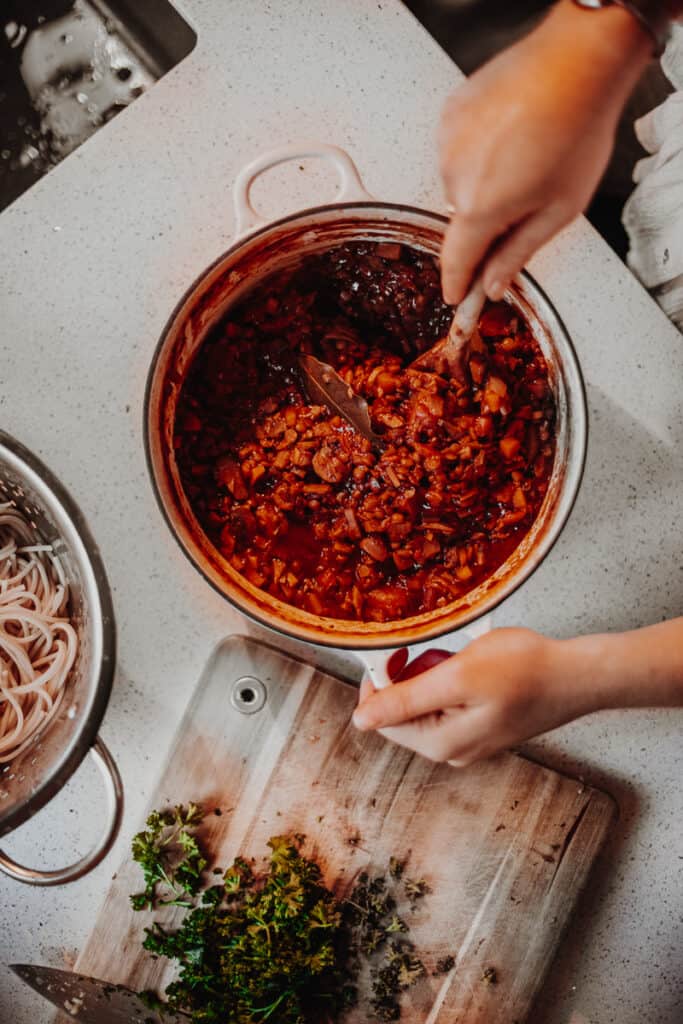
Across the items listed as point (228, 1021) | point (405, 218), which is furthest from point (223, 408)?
point (228, 1021)

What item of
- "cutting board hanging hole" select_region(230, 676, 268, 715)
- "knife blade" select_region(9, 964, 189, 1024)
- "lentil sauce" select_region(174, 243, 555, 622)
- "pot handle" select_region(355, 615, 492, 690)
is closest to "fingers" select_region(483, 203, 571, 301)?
"lentil sauce" select_region(174, 243, 555, 622)

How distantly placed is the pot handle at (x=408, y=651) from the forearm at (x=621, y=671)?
0.16 m

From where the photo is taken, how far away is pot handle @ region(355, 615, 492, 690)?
1.27m

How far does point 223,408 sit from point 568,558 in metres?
0.68

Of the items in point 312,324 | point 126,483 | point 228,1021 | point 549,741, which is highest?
point 312,324

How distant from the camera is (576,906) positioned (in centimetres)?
149

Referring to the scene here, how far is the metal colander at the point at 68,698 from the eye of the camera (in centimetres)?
146

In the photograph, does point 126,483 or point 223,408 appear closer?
point 223,408

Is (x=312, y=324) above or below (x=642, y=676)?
above

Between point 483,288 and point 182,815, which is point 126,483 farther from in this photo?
point 483,288

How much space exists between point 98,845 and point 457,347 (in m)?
1.11

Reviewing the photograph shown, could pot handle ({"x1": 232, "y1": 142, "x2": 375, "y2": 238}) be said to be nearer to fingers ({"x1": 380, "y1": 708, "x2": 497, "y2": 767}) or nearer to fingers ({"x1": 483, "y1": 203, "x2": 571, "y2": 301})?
fingers ({"x1": 483, "y1": 203, "x2": 571, "y2": 301})

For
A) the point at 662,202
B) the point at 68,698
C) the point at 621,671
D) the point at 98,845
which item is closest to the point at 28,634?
the point at 68,698

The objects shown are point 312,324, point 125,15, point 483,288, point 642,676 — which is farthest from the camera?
point 125,15
